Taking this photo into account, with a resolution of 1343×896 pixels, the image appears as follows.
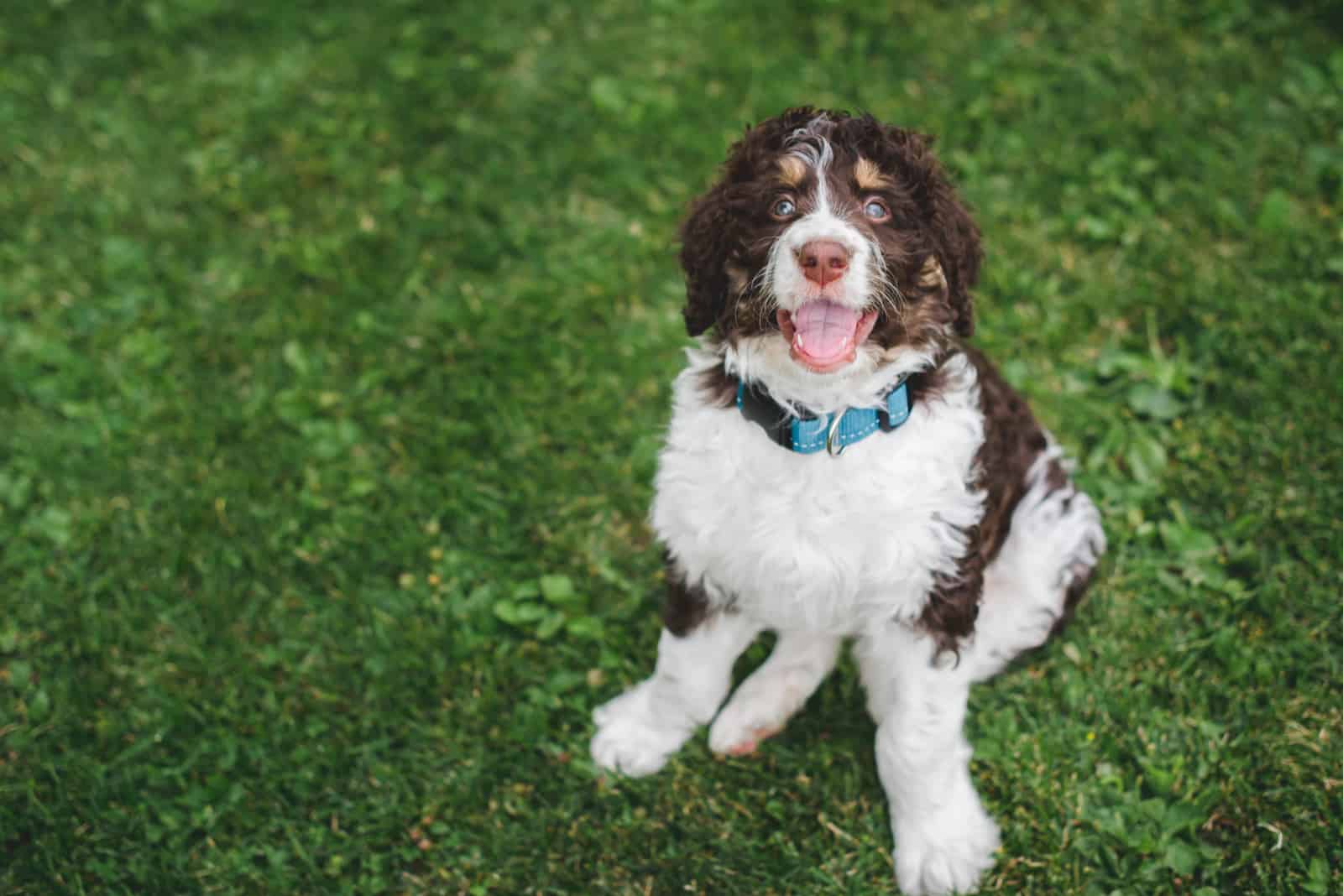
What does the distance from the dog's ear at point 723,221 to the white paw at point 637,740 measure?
1.26 metres

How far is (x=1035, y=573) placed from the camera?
10.7ft

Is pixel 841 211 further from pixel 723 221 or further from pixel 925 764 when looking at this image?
pixel 925 764

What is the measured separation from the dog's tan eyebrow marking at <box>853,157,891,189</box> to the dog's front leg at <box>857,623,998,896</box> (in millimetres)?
1077

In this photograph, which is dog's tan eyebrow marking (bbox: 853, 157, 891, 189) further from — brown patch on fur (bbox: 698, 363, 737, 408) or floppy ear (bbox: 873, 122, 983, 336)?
brown patch on fur (bbox: 698, 363, 737, 408)

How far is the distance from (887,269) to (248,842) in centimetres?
245

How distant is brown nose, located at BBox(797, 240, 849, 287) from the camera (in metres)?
2.31

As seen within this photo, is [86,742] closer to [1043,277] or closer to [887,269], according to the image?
[887,269]

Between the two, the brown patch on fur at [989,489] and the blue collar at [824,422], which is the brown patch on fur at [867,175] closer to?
the blue collar at [824,422]

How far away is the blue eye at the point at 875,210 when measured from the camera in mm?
2502

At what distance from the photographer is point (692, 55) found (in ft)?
17.9

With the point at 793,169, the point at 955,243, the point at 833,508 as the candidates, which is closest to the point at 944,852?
the point at 833,508

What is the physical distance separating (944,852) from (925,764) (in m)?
0.29

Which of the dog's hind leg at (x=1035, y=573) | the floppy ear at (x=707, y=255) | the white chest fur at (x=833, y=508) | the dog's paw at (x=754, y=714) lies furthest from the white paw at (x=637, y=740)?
the floppy ear at (x=707, y=255)

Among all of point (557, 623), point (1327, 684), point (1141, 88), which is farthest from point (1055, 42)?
point (557, 623)
